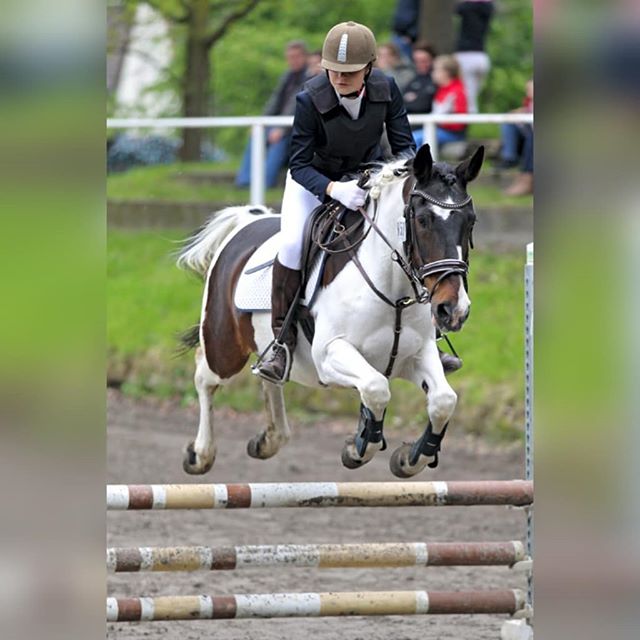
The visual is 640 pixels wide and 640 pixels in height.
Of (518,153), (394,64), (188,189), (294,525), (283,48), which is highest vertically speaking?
(283,48)

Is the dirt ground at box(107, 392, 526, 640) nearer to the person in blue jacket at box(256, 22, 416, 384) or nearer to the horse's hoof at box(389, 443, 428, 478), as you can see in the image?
the horse's hoof at box(389, 443, 428, 478)

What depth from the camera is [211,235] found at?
6.32 meters

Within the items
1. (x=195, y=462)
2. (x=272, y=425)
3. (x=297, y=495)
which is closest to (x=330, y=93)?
(x=297, y=495)

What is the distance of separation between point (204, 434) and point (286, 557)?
1070 mm

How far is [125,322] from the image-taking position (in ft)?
42.2

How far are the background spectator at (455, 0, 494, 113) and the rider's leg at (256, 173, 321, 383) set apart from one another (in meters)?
7.48

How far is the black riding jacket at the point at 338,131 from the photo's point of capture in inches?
196

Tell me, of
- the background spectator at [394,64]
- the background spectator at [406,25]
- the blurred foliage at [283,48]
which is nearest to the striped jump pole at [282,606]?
the background spectator at [394,64]

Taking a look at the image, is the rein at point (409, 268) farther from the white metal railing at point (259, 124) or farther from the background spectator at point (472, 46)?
the background spectator at point (472, 46)

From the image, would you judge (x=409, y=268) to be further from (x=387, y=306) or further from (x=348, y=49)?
(x=348, y=49)
